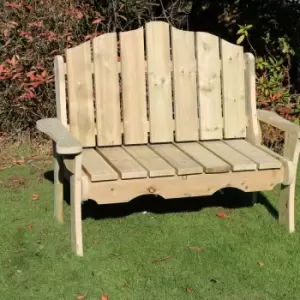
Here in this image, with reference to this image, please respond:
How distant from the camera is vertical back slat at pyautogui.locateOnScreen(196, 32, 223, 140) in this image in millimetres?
4344

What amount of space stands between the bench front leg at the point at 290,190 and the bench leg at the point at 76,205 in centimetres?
138

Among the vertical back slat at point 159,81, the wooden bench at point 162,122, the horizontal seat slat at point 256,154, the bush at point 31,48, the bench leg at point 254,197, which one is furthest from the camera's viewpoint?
the bush at point 31,48

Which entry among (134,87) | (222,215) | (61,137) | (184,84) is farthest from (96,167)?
(222,215)

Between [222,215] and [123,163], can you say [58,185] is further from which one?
[222,215]

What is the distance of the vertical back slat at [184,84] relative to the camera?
170 inches

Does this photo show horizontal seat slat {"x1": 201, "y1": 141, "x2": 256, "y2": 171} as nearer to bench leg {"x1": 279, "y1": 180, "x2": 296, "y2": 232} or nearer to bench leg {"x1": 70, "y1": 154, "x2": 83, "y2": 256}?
bench leg {"x1": 279, "y1": 180, "x2": 296, "y2": 232}

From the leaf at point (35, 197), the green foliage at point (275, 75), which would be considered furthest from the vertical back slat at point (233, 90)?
the leaf at point (35, 197)

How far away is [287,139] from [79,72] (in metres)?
1.45

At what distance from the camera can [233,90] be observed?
443 cm

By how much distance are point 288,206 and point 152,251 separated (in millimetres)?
984

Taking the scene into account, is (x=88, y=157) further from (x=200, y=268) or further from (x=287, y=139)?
(x=287, y=139)

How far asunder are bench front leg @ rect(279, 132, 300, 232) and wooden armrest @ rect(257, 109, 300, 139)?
34mm

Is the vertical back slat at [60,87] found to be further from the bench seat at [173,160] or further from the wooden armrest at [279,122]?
the wooden armrest at [279,122]

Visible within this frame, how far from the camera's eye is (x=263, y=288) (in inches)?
134
